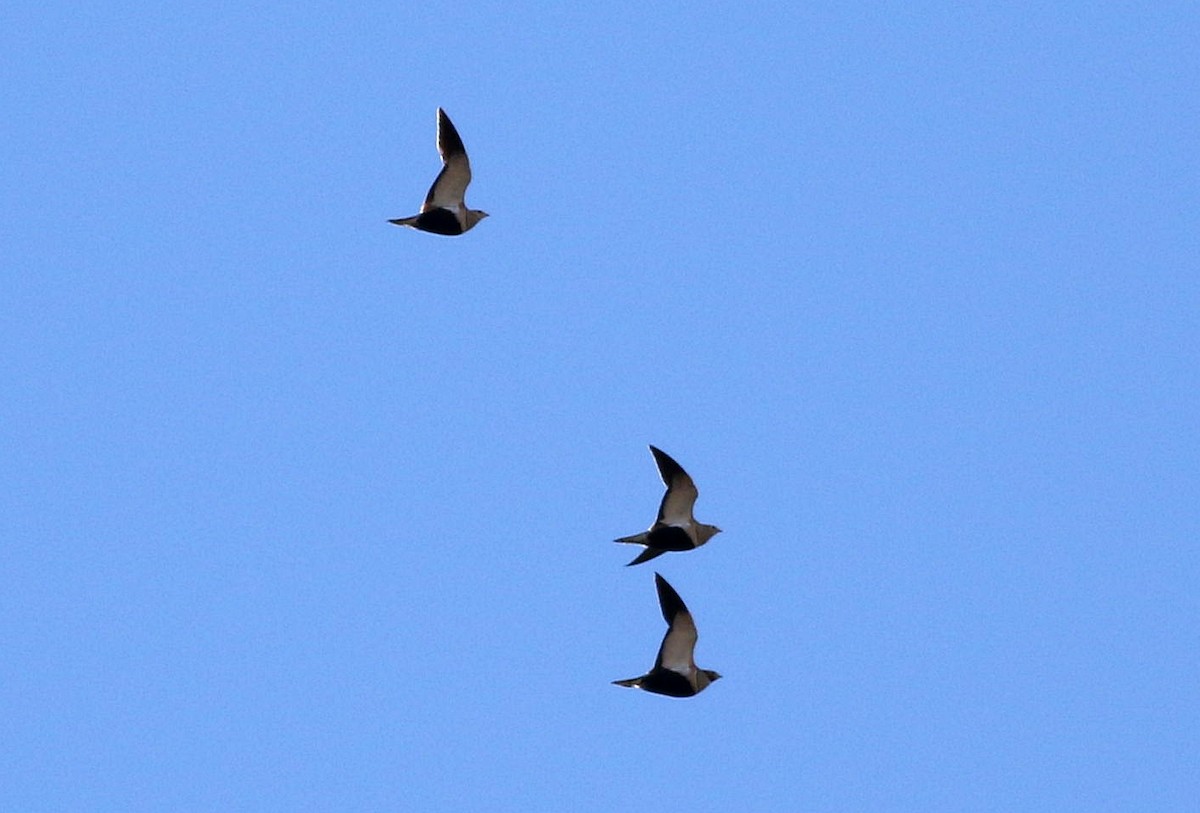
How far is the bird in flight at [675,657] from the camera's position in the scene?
110ft

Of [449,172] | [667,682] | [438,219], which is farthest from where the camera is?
[449,172]

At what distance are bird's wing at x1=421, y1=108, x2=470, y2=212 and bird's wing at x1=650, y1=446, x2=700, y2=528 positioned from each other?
18.4ft

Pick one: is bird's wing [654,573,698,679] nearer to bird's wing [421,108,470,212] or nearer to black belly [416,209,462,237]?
black belly [416,209,462,237]

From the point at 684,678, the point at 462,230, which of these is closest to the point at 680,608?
the point at 684,678

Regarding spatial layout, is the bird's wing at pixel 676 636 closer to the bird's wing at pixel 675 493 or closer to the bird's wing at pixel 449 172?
the bird's wing at pixel 675 493

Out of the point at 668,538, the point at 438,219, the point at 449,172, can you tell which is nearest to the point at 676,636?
the point at 668,538

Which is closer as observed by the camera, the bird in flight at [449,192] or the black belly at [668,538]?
the black belly at [668,538]

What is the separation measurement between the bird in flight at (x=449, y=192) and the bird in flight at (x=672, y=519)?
5.21 m

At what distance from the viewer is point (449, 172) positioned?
3600 centimetres

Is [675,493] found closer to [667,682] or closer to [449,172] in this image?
[667,682]

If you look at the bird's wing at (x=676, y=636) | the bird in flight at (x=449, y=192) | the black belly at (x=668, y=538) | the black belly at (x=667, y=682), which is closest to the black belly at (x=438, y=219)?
the bird in flight at (x=449, y=192)

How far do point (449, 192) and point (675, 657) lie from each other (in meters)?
8.52

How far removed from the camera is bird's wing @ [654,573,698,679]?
1329 inches

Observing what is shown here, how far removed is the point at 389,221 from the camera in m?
34.5
